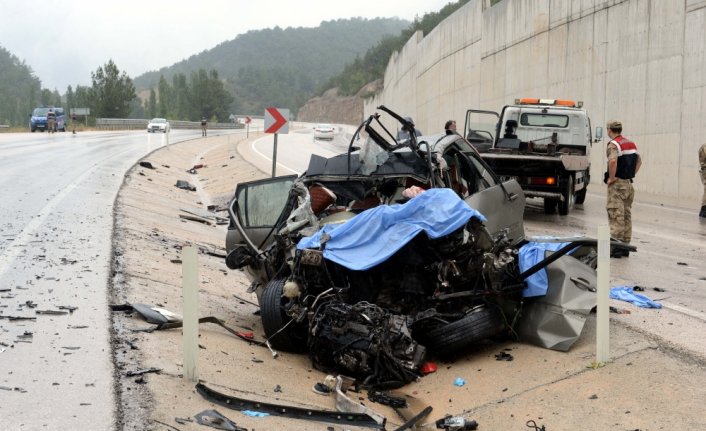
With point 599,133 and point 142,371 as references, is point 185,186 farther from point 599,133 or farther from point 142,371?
point 142,371

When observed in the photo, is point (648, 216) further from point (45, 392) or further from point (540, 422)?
point (45, 392)

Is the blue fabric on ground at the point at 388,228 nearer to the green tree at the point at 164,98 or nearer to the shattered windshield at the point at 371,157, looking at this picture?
the shattered windshield at the point at 371,157

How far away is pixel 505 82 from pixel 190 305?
31.5 metres

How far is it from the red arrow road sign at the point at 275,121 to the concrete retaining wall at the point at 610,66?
10476 millimetres

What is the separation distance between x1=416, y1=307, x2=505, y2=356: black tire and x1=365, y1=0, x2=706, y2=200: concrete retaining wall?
1533 cm

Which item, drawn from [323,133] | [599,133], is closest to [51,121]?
[323,133]

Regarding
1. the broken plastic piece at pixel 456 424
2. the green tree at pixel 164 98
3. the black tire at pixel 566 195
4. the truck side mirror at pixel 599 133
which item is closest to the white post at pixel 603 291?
the broken plastic piece at pixel 456 424

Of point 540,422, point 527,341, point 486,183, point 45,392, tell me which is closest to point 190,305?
point 45,392

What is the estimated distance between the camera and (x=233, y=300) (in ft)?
Answer: 28.0

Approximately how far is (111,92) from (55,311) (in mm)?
98235

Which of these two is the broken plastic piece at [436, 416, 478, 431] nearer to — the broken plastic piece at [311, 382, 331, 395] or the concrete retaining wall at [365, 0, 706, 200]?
the broken plastic piece at [311, 382, 331, 395]

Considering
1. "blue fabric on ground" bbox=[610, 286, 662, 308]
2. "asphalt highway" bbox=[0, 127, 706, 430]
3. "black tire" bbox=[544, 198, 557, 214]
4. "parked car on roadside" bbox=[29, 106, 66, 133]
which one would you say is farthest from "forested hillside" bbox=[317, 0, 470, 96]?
"blue fabric on ground" bbox=[610, 286, 662, 308]

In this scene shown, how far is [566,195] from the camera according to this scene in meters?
14.7

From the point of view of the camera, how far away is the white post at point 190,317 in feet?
16.9
